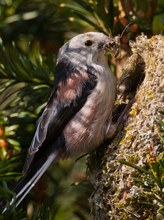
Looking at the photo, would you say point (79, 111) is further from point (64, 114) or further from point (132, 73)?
point (132, 73)

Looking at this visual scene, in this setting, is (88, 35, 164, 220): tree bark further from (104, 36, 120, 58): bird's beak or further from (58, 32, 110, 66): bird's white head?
(58, 32, 110, 66): bird's white head

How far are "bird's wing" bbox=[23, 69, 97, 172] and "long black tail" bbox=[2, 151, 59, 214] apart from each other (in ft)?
0.26

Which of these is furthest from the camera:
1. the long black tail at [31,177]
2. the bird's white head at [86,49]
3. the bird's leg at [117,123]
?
the bird's white head at [86,49]

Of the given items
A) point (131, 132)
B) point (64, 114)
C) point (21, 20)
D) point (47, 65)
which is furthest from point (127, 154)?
point (21, 20)

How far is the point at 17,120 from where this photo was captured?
3.32m

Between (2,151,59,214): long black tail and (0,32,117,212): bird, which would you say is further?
(0,32,117,212): bird

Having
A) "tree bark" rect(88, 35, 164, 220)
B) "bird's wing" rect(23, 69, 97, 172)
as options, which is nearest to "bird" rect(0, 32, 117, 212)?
"bird's wing" rect(23, 69, 97, 172)

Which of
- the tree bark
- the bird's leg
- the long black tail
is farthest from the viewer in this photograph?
the bird's leg

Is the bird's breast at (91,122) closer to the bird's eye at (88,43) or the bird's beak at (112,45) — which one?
the bird's beak at (112,45)

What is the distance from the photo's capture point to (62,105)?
11.2 ft

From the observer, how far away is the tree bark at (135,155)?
2.76 meters

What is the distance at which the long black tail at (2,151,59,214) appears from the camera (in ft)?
10.2

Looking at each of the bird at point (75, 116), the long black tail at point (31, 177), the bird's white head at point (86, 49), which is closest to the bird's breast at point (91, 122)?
the bird at point (75, 116)

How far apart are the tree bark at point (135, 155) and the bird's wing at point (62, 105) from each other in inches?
10.1
